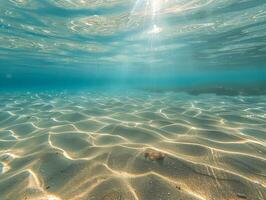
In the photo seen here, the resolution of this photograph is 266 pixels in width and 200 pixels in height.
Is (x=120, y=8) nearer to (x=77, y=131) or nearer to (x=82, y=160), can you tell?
(x=77, y=131)

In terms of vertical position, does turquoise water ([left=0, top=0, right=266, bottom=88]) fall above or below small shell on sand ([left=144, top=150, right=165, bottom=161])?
above

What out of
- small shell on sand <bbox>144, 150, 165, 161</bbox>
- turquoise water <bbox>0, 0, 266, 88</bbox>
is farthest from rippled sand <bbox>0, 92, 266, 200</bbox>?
turquoise water <bbox>0, 0, 266, 88</bbox>

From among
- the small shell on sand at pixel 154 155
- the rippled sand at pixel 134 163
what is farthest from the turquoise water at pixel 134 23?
the small shell on sand at pixel 154 155

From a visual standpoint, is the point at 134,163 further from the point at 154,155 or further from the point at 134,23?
the point at 134,23

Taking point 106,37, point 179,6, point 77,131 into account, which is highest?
point 179,6

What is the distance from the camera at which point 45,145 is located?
416cm

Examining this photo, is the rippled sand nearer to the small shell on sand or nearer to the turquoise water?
the small shell on sand

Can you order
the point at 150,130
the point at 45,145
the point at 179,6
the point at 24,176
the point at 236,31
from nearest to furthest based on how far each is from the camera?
the point at 24,176, the point at 45,145, the point at 150,130, the point at 179,6, the point at 236,31

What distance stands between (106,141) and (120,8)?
9.59 metres

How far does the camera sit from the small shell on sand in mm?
3266

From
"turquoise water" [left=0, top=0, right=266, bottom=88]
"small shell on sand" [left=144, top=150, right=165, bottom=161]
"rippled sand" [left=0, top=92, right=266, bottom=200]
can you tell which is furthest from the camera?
"turquoise water" [left=0, top=0, right=266, bottom=88]

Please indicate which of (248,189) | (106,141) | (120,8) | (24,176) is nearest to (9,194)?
(24,176)

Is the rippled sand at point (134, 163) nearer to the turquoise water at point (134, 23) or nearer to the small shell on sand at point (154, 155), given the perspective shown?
the small shell on sand at point (154, 155)

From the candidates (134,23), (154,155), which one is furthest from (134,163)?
(134,23)
